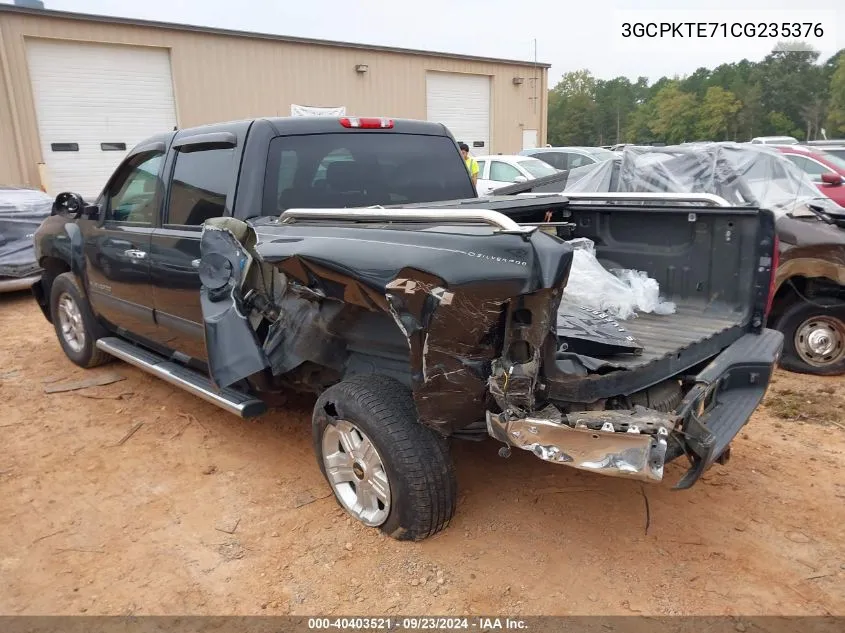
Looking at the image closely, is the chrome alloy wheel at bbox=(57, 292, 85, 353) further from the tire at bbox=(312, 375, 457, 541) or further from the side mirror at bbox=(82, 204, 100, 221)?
the tire at bbox=(312, 375, 457, 541)

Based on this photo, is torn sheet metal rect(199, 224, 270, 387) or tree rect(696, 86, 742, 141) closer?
torn sheet metal rect(199, 224, 270, 387)

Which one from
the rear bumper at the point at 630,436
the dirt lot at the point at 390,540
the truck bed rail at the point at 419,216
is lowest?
the dirt lot at the point at 390,540

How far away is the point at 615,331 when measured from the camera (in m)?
3.00

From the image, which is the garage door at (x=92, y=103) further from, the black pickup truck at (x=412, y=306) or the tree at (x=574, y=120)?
the tree at (x=574, y=120)

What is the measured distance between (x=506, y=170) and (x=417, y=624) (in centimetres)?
1089

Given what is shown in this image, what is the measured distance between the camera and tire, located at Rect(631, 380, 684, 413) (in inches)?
117

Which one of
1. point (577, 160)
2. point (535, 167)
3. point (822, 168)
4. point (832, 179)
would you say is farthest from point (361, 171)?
point (577, 160)

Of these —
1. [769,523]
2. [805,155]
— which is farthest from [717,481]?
[805,155]

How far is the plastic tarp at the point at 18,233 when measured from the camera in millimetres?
8844

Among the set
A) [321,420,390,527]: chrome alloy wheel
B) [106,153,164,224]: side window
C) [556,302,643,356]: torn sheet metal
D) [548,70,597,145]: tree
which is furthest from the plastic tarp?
[548,70,597,145]: tree

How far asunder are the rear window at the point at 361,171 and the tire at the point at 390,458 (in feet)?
4.18

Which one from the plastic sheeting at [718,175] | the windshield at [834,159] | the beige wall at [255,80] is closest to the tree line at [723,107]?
the beige wall at [255,80]

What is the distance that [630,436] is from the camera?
7.58ft

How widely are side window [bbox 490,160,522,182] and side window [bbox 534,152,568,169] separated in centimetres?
186
